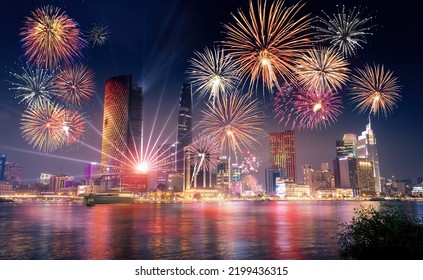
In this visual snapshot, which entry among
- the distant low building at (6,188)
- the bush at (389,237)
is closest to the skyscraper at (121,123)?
the distant low building at (6,188)

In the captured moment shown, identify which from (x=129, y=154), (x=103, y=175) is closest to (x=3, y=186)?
(x=103, y=175)

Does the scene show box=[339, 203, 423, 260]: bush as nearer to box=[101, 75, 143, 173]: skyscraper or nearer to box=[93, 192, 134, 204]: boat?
box=[93, 192, 134, 204]: boat

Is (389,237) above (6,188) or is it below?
below

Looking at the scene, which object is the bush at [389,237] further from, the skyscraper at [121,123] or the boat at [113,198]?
the skyscraper at [121,123]

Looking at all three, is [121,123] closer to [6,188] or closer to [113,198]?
[113,198]

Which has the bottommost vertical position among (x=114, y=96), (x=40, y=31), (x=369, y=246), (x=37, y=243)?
(x=37, y=243)

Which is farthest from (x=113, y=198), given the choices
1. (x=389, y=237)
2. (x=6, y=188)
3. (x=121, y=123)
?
(x=389, y=237)
